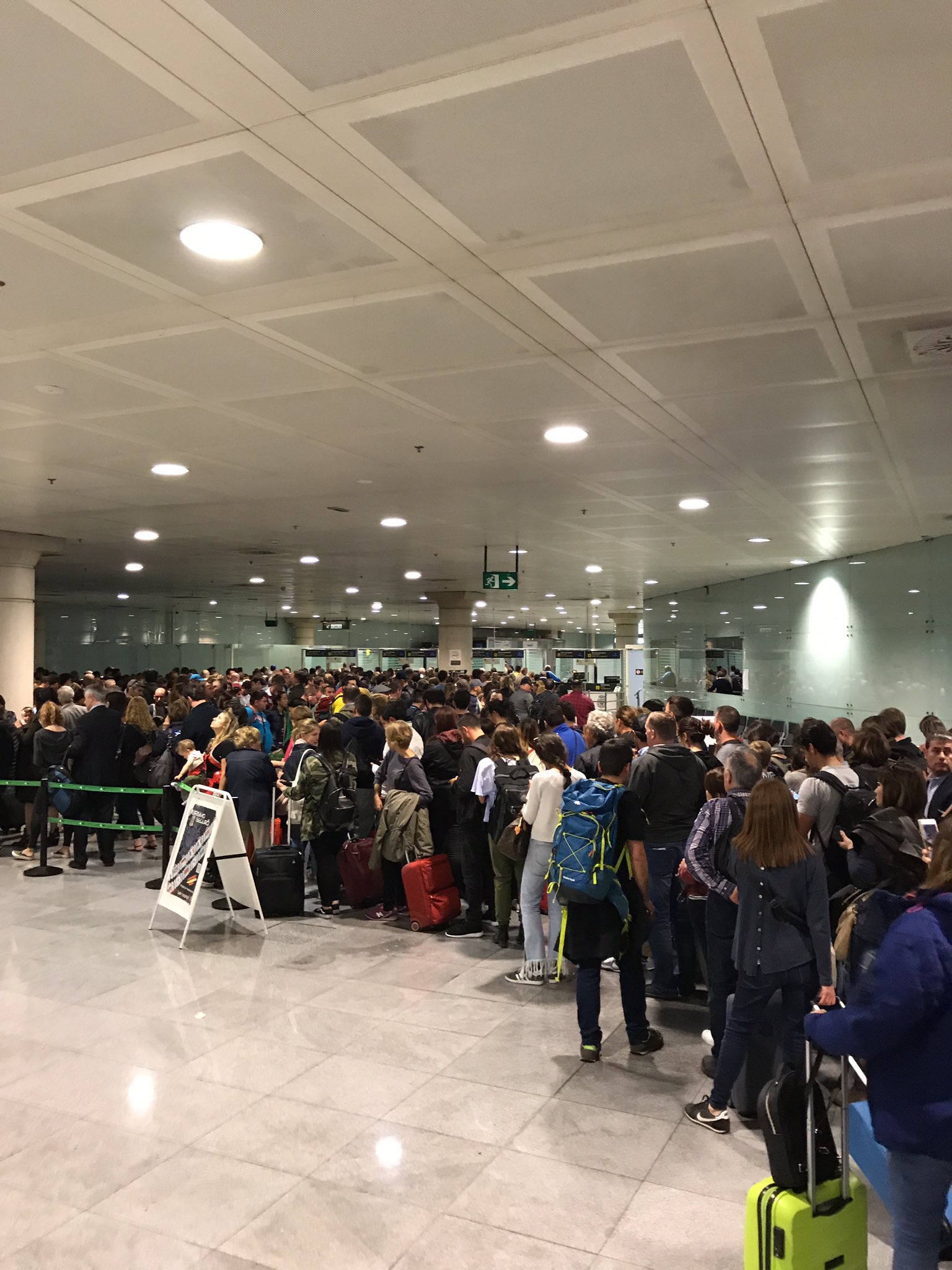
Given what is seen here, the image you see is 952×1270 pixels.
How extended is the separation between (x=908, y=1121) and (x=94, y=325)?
17.9 ft

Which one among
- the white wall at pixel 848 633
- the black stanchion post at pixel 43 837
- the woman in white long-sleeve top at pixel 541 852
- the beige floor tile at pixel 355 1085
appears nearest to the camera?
the beige floor tile at pixel 355 1085

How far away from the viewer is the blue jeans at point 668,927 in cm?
673

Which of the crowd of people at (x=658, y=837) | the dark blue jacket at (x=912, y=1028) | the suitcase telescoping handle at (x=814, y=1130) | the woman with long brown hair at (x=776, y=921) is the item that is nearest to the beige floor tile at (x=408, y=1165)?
the crowd of people at (x=658, y=837)

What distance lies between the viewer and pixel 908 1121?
269cm

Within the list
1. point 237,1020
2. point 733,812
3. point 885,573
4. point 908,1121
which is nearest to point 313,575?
point 885,573

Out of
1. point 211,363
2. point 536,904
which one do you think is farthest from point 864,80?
point 536,904

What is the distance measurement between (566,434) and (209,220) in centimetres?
443

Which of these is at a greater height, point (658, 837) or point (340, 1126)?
point (658, 837)

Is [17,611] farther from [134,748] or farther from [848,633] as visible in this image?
[848,633]

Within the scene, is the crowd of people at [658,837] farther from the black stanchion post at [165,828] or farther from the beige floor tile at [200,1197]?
the beige floor tile at [200,1197]

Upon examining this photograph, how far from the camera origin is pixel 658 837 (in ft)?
22.1

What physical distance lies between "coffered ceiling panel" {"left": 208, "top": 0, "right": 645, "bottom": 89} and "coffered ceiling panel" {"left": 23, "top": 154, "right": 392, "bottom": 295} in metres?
0.75

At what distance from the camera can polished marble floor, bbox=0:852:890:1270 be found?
3838 millimetres

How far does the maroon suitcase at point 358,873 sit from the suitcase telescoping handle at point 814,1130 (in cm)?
630
